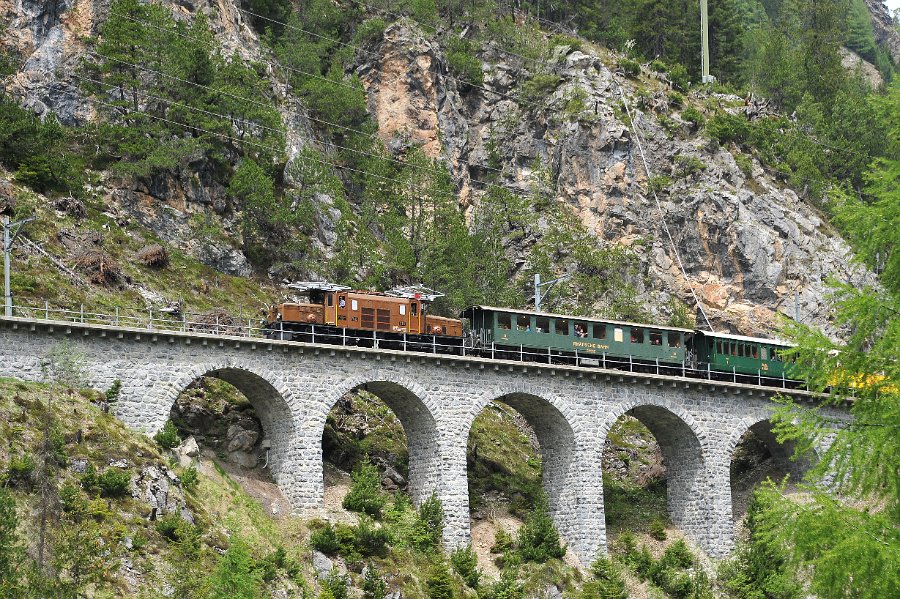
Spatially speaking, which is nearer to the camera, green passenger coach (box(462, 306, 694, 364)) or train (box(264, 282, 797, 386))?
train (box(264, 282, 797, 386))

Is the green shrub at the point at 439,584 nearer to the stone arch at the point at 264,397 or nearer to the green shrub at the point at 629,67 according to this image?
the stone arch at the point at 264,397

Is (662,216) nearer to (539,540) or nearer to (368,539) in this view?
(539,540)

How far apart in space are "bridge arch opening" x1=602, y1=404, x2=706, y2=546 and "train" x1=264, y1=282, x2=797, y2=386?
289cm

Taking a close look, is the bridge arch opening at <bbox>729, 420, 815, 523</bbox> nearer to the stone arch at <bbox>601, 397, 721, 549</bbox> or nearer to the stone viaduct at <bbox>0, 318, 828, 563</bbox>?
the stone viaduct at <bbox>0, 318, 828, 563</bbox>

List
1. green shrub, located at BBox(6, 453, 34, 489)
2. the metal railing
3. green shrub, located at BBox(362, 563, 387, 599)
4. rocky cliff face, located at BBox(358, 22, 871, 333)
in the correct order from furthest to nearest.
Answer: rocky cliff face, located at BBox(358, 22, 871, 333), the metal railing, green shrub, located at BBox(362, 563, 387, 599), green shrub, located at BBox(6, 453, 34, 489)

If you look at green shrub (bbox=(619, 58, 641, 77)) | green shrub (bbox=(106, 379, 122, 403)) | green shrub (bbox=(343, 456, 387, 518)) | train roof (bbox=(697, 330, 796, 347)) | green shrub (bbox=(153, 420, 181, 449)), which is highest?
green shrub (bbox=(619, 58, 641, 77))

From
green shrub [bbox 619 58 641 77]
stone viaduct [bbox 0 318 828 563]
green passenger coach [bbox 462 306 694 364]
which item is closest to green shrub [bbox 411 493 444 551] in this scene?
stone viaduct [bbox 0 318 828 563]

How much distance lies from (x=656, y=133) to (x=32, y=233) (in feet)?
165

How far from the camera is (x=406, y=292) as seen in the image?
54.1 metres

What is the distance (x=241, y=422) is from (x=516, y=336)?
46.6 ft

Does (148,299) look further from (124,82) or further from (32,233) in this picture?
(124,82)

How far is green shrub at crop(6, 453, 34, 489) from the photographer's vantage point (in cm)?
3634

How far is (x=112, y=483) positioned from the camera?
38.6 meters

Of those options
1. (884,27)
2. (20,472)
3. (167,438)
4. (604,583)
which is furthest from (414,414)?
(884,27)
